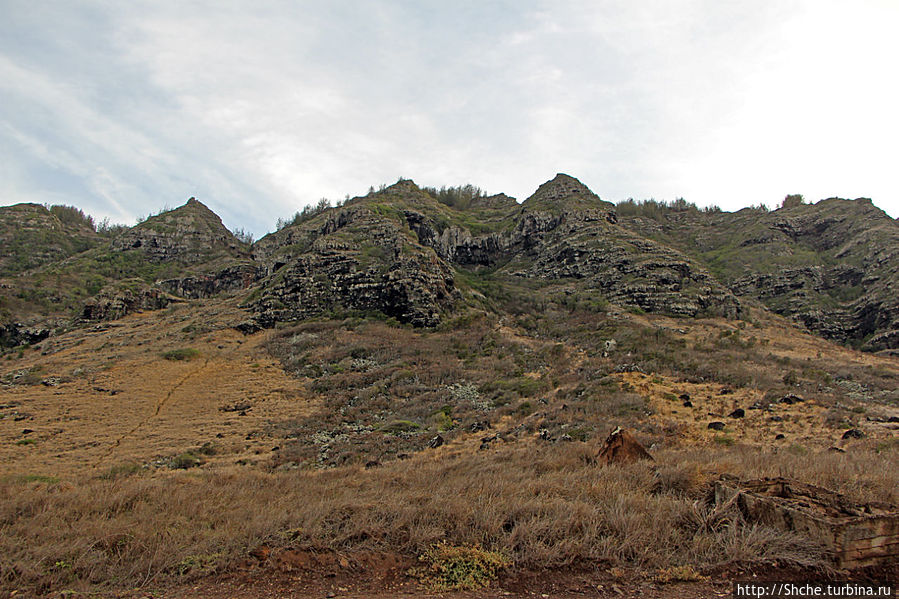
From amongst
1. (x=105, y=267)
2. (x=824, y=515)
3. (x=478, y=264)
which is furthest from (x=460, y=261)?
(x=824, y=515)

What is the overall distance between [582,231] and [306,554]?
212 ft

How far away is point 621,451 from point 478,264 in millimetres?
63967

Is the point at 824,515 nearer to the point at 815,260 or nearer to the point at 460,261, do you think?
the point at 460,261

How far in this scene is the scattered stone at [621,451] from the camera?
31.1ft

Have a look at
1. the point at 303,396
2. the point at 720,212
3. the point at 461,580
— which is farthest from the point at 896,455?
the point at 720,212

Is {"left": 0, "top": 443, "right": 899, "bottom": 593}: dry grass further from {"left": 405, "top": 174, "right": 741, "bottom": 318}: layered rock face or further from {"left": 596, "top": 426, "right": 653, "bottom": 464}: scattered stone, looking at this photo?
{"left": 405, "top": 174, "right": 741, "bottom": 318}: layered rock face

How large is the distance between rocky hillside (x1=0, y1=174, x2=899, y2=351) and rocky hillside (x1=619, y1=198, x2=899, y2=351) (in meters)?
0.22

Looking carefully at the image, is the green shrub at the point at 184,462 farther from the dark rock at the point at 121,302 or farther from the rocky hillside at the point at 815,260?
the rocky hillside at the point at 815,260

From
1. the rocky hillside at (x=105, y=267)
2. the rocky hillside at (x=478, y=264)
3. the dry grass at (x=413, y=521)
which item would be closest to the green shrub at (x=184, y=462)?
the dry grass at (x=413, y=521)

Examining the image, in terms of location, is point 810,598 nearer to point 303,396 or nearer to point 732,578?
point 732,578

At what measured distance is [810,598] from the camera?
421 centimetres

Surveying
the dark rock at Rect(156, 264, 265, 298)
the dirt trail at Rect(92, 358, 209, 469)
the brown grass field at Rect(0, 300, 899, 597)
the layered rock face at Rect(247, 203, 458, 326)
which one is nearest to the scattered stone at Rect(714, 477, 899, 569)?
the brown grass field at Rect(0, 300, 899, 597)

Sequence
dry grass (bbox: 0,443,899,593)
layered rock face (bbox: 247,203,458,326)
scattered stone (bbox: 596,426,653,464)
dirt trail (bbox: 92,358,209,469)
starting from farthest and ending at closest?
layered rock face (bbox: 247,203,458,326), dirt trail (bbox: 92,358,209,469), scattered stone (bbox: 596,426,653,464), dry grass (bbox: 0,443,899,593)

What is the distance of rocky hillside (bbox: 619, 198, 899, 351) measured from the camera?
45500 millimetres
